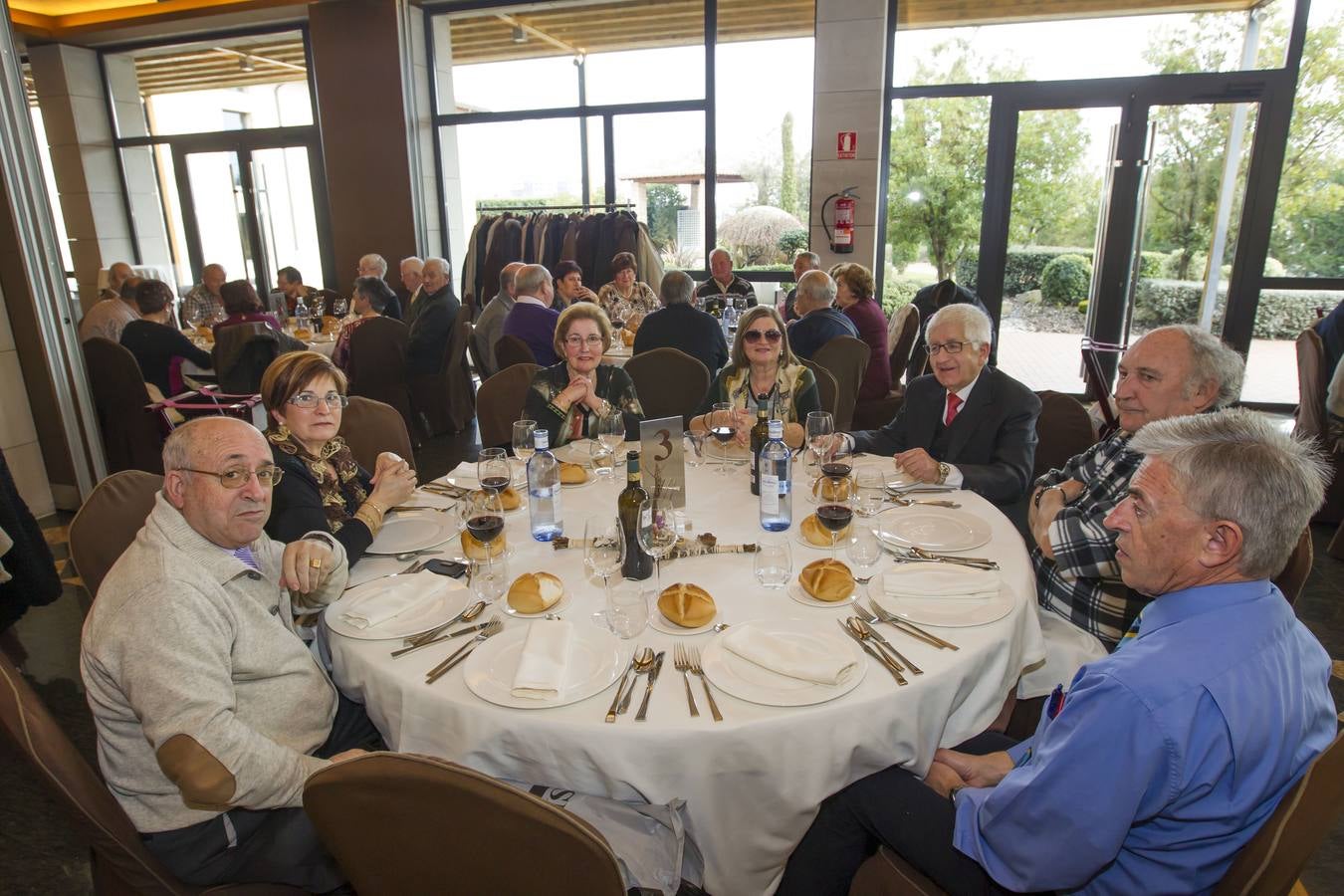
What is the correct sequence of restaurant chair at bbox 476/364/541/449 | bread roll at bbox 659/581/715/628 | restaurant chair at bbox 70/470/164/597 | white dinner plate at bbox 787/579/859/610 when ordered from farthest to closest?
restaurant chair at bbox 476/364/541/449
restaurant chair at bbox 70/470/164/597
white dinner plate at bbox 787/579/859/610
bread roll at bbox 659/581/715/628

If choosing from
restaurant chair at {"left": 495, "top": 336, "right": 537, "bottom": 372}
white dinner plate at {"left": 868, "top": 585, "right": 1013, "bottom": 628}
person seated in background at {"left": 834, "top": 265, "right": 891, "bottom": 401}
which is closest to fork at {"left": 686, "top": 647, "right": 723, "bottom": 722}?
white dinner plate at {"left": 868, "top": 585, "right": 1013, "bottom": 628}

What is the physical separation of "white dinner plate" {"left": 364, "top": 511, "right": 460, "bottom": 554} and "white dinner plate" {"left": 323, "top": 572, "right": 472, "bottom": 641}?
0.21m

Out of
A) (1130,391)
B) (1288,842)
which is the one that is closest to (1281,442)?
(1288,842)

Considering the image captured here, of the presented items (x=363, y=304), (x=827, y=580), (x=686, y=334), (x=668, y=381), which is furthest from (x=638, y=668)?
(x=363, y=304)

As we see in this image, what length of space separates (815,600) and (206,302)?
26.0 feet

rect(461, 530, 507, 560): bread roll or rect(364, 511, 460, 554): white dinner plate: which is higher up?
rect(461, 530, 507, 560): bread roll

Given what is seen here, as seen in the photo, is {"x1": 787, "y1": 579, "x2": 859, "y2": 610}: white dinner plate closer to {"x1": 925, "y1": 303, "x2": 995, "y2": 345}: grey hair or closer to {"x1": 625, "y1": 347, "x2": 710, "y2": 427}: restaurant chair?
{"x1": 925, "y1": 303, "x2": 995, "y2": 345}: grey hair

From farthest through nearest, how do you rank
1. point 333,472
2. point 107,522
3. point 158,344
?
1. point 158,344
2. point 333,472
3. point 107,522

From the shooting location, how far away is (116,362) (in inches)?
185

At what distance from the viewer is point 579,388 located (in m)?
3.24

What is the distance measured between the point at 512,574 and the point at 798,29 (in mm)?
7229

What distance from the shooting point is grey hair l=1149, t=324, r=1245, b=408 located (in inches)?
90.0

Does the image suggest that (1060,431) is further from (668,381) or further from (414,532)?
(414,532)

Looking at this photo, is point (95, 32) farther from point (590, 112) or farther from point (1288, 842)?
point (1288, 842)
